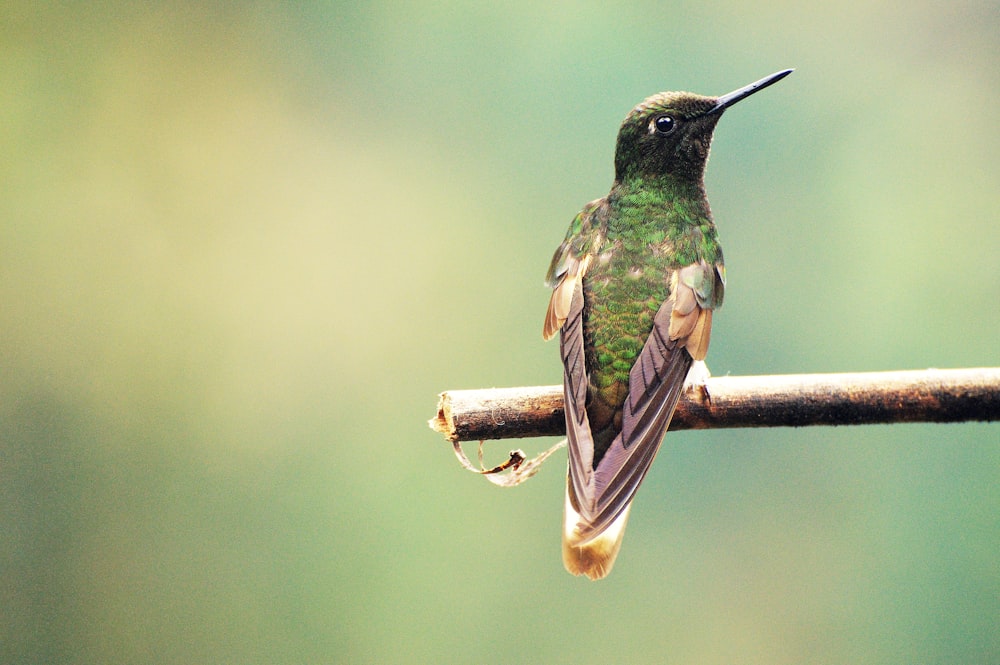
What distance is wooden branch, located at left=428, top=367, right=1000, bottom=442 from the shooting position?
1.63 meters

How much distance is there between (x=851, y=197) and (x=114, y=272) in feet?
10.2

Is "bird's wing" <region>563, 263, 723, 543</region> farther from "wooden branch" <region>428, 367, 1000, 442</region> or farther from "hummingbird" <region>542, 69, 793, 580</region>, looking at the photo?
"wooden branch" <region>428, 367, 1000, 442</region>

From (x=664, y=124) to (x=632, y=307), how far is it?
58 cm

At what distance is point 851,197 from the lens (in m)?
3.54

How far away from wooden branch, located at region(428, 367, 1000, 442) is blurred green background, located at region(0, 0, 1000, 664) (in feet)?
5.62

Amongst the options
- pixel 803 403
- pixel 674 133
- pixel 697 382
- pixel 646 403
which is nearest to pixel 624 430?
pixel 646 403

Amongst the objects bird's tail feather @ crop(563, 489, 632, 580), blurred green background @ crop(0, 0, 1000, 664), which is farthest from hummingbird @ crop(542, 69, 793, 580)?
blurred green background @ crop(0, 0, 1000, 664)

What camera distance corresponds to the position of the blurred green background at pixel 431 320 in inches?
122

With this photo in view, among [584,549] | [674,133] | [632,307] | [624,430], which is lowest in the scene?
[584,549]

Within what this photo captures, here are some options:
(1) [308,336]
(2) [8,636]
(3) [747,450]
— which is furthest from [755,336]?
(2) [8,636]

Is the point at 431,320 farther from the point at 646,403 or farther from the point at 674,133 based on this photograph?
the point at 646,403

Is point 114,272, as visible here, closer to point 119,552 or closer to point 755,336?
point 119,552

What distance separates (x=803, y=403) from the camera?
1648 mm

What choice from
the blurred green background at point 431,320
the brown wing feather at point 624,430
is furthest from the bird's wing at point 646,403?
the blurred green background at point 431,320
